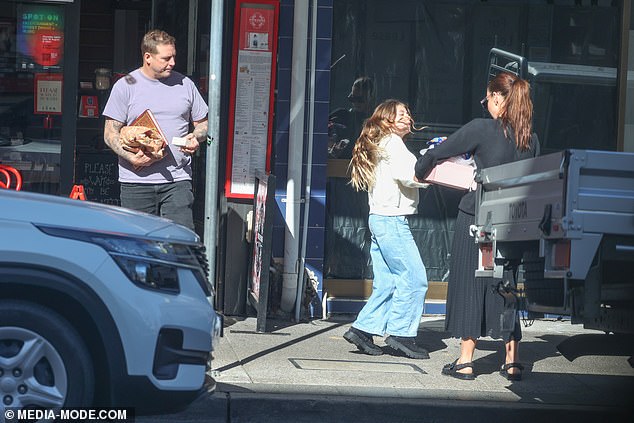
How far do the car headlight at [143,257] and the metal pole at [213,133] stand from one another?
1.83m

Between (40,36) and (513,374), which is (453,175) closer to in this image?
(513,374)

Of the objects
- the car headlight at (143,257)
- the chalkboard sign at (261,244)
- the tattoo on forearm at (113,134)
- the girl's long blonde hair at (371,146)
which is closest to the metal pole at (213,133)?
the tattoo on forearm at (113,134)

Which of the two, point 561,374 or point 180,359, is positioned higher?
point 180,359

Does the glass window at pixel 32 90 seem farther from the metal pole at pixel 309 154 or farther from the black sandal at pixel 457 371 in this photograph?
the black sandal at pixel 457 371

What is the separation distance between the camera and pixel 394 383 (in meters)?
6.87

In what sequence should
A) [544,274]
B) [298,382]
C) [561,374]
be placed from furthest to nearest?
[561,374] < [298,382] < [544,274]

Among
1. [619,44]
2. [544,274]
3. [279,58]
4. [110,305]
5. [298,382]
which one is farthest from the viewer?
[619,44]

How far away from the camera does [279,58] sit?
8.91 m

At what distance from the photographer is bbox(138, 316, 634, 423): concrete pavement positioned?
6.13m

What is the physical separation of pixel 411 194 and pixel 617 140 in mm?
2706

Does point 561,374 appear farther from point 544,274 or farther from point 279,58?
point 279,58

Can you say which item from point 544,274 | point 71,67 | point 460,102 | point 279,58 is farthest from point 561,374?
point 71,67

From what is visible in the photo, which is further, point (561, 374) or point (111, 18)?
point (111, 18)

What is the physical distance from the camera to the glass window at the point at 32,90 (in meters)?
9.05
